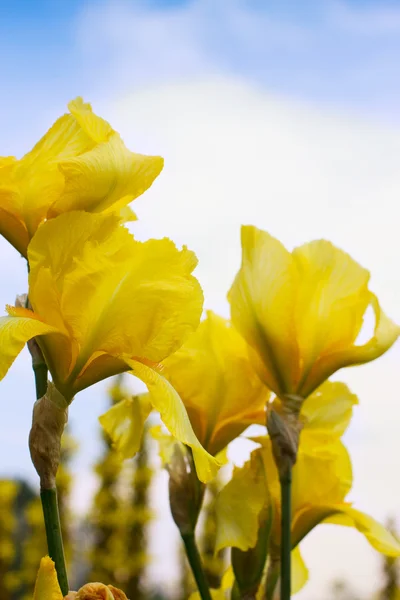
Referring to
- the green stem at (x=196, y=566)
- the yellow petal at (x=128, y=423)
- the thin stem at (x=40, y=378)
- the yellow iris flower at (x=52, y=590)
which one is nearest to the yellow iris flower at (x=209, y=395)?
the yellow petal at (x=128, y=423)

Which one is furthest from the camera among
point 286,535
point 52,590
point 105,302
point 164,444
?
point 164,444

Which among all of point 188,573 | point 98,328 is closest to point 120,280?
point 98,328

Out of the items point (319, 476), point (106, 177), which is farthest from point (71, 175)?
point (319, 476)

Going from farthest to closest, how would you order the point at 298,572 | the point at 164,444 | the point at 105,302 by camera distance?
1. the point at 298,572
2. the point at 164,444
3. the point at 105,302

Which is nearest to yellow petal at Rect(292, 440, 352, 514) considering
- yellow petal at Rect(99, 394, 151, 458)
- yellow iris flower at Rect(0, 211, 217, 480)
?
yellow petal at Rect(99, 394, 151, 458)

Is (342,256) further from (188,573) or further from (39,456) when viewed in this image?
(188,573)

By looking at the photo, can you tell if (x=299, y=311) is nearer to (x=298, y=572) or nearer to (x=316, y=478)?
(x=316, y=478)
